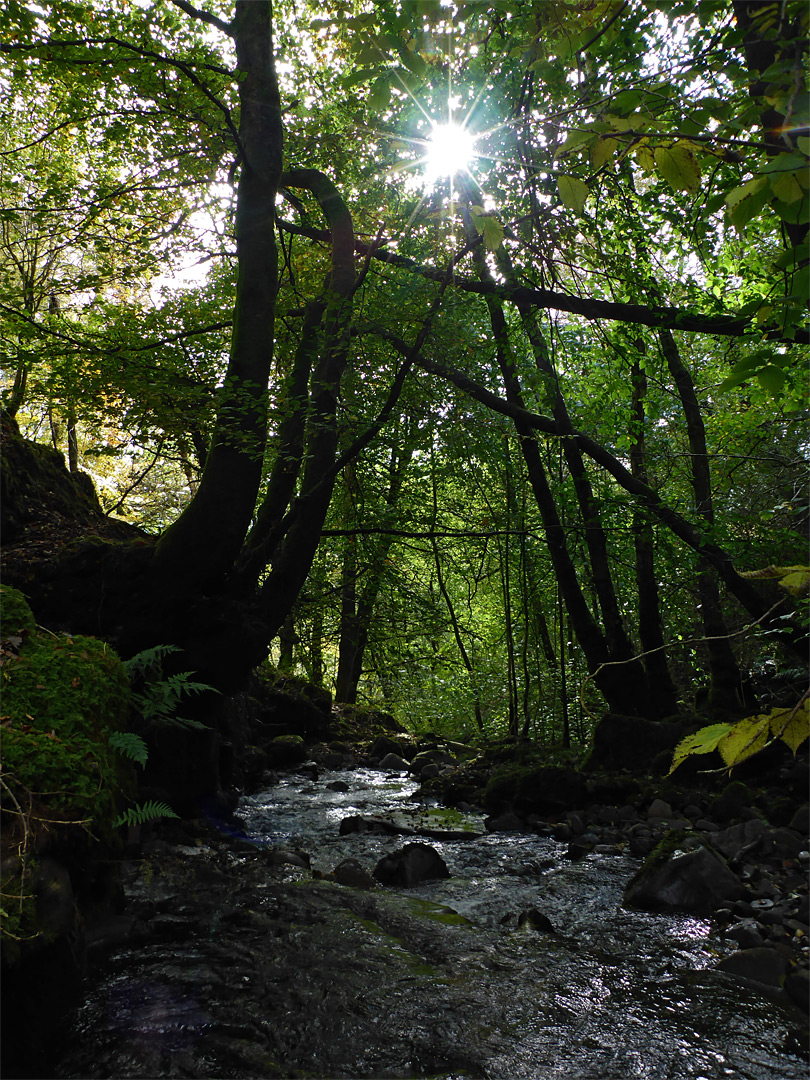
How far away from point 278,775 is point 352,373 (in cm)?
664

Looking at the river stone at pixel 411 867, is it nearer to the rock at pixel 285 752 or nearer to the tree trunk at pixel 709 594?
the tree trunk at pixel 709 594

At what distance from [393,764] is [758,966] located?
29.6ft

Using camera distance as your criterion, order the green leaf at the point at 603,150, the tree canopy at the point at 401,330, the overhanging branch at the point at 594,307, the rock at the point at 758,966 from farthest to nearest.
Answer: the overhanging branch at the point at 594,307 → the tree canopy at the point at 401,330 → the rock at the point at 758,966 → the green leaf at the point at 603,150

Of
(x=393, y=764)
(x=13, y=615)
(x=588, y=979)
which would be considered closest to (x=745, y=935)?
(x=588, y=979)

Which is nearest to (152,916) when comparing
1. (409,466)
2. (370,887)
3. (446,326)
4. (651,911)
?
(370,887)

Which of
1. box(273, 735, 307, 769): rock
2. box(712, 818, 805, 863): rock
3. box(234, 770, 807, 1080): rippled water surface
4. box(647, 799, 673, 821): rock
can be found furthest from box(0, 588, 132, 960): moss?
box(273, 735, 307, 769): rock

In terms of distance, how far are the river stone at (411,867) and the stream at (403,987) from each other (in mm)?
213

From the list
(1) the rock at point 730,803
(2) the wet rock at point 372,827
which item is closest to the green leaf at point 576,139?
(1) the rock at point 730,803

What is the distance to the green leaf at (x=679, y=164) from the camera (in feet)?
5.04

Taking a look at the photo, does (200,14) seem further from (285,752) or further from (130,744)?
(285,752)

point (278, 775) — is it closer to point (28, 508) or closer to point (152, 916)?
point (28, 508)

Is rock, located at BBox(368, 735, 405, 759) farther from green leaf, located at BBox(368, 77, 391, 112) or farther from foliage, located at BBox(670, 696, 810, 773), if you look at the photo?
green leaf, located at BBox(368, 77, 391, 112)

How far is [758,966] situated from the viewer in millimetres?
3377

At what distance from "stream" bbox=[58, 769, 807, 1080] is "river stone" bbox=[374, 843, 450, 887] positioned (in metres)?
0.21
